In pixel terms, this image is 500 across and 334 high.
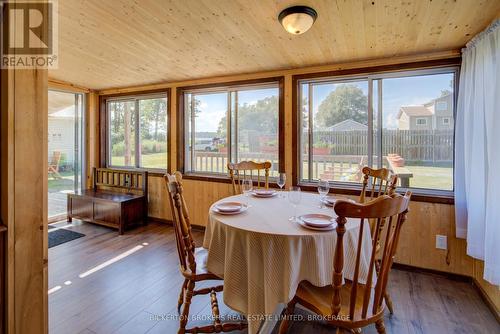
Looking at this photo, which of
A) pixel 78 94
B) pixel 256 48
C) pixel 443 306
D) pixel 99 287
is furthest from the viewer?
pixel 78 94

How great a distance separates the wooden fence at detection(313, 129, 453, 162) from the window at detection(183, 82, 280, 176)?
770 mm

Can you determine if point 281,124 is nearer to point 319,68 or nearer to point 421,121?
point 319,68

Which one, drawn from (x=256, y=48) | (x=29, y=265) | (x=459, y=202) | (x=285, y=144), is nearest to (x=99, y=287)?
(x=29, y=265)

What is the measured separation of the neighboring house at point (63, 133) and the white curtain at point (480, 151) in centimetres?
552

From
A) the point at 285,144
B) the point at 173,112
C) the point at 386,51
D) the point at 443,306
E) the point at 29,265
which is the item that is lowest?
the point at 443,306

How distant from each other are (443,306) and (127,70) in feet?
14.2

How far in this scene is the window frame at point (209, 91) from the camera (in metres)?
3.36

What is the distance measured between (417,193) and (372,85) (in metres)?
1.31

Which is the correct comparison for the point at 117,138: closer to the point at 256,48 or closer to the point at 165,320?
the point at 256,48

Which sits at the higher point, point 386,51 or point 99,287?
point 386,51

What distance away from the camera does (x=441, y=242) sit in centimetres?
264

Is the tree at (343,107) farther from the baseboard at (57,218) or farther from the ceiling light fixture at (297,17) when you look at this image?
the baseboard at (57,218)

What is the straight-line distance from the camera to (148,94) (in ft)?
14.3

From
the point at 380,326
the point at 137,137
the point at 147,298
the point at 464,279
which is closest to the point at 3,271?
the point at 147,298
